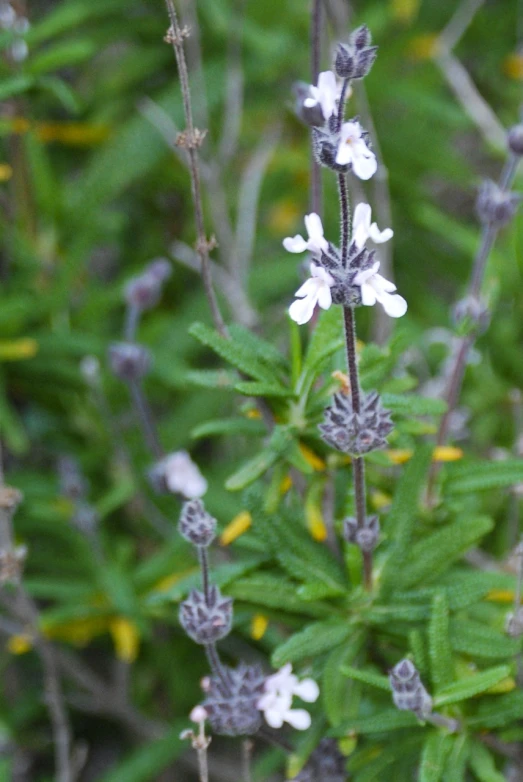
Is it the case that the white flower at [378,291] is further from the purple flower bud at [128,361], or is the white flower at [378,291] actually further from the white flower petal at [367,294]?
the purple flower bud at [128,361]

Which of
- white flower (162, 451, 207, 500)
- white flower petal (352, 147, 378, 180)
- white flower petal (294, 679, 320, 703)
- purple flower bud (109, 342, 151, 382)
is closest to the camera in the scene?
white flower petal (352, 147, 378, 180)

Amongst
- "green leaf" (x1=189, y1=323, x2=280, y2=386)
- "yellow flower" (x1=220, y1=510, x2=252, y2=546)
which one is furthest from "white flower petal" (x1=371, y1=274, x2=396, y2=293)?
"yellow flower" (x1=220, y1=510, x2=252, y2=546)

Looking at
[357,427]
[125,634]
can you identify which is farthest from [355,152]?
[125,634]

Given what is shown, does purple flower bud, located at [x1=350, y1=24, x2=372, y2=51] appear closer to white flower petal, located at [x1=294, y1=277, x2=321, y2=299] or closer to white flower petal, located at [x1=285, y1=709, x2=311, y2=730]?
white flower petal, located at [x1=294, y1=277, x2=321, y2=299]

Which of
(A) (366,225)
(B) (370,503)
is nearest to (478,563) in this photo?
(B) (370,503)

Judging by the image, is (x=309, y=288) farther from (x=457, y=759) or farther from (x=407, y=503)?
(x=457, y=759)

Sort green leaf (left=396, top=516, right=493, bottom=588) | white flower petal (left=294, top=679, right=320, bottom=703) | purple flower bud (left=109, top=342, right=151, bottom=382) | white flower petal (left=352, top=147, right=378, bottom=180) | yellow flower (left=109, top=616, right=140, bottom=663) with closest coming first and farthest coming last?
white flower petal (left=352, top=147, right=378, bottom=180), white flower petal (left=294, top=679, right=320, bottom=703), green leaf (left=396, top=516, right=493, bottom=588), purple flower bud (left=109, top=342, right=151, bottom=382), yellow flower (left=109, top=616, right=140, bottom=663)

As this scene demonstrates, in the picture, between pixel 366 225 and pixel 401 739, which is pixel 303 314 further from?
pixel 401 739
